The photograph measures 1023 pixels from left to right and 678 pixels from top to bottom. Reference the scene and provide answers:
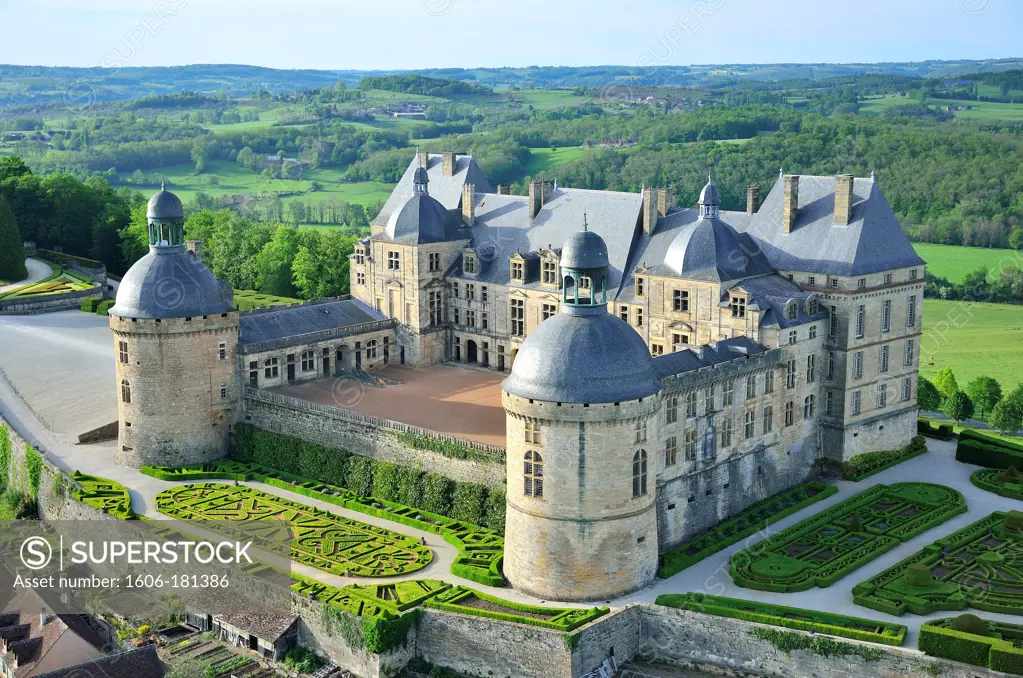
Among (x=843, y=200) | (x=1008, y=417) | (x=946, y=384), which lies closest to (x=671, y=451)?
(x=843, y=200)

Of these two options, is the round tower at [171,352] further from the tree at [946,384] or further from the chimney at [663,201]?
the tree at [946,384]

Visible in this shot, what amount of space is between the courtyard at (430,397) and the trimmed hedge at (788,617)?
1196cm

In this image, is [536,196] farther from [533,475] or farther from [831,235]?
[533,475]

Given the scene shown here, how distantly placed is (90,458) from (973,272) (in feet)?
236

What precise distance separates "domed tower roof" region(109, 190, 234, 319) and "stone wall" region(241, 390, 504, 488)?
504cm

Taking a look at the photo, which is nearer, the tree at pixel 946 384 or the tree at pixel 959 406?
the tree at pixel 959 406

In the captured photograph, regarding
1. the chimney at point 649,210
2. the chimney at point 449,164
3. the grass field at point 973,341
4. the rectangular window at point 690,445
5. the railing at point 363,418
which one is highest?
the chimney at point 449,164

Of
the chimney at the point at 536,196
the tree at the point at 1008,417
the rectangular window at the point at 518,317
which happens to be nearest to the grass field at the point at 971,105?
the tree at the point at 1008,417

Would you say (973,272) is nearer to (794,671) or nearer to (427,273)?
(427,273)

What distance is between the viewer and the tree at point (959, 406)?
70312 millimetres

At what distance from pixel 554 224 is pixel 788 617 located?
96.9 feet

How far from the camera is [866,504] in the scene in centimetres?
5159

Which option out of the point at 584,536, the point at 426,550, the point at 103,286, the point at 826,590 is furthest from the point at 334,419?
the point at 103,286

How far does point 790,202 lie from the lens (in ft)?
186
